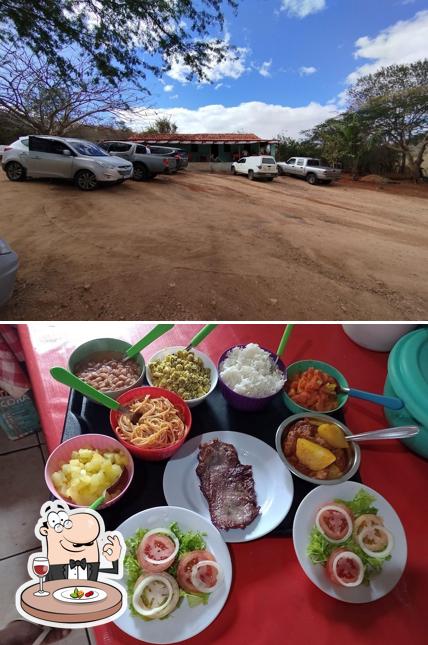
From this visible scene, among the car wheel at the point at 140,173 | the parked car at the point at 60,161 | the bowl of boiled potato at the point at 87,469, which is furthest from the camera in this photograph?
the car wheel at the point at 140,173

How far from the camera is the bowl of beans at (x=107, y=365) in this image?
3.39ft

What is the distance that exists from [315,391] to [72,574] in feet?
2.41

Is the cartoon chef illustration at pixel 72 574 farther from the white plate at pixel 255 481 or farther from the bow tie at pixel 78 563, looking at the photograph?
the white plate at pixel 255 481

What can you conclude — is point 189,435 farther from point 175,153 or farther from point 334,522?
point 175,153

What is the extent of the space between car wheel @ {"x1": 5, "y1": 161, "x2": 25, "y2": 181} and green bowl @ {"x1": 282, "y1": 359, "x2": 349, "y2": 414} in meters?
1.15

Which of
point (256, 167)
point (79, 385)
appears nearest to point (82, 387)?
point (79, 385)

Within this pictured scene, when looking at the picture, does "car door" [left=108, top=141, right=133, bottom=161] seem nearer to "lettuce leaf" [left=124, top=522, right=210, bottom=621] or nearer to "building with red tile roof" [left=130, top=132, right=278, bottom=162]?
Result: "building with red tile roof" [left=130, top=132, right=278, bottom=162]

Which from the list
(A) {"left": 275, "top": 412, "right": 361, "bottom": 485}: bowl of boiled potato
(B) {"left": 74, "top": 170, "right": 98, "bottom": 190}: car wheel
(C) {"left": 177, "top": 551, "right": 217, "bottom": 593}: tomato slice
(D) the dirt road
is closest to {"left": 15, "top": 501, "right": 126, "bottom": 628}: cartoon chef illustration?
(C) {"left": 177, "top": 551, "right": 217, "bottom": 593}: tomato slice

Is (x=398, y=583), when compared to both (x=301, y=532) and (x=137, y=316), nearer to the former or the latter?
(x=301, y=532)

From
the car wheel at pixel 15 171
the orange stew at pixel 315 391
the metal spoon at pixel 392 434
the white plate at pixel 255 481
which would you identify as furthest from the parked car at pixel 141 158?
the metal spoon at pixel 392 434

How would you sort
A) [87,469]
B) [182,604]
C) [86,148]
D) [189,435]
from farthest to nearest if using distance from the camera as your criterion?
[86,148] → [189,435] → [87,469] → [182,604]

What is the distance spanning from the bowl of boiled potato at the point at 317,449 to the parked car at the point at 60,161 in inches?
44.9

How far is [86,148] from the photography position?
1285 mm

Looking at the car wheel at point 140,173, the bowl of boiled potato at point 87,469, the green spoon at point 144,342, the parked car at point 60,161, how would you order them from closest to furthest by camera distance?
the bowl of boiled potato at point 87,469
the green spoon at point 144,342
the parked car at point 60,161
the car wheel at point 140,173
